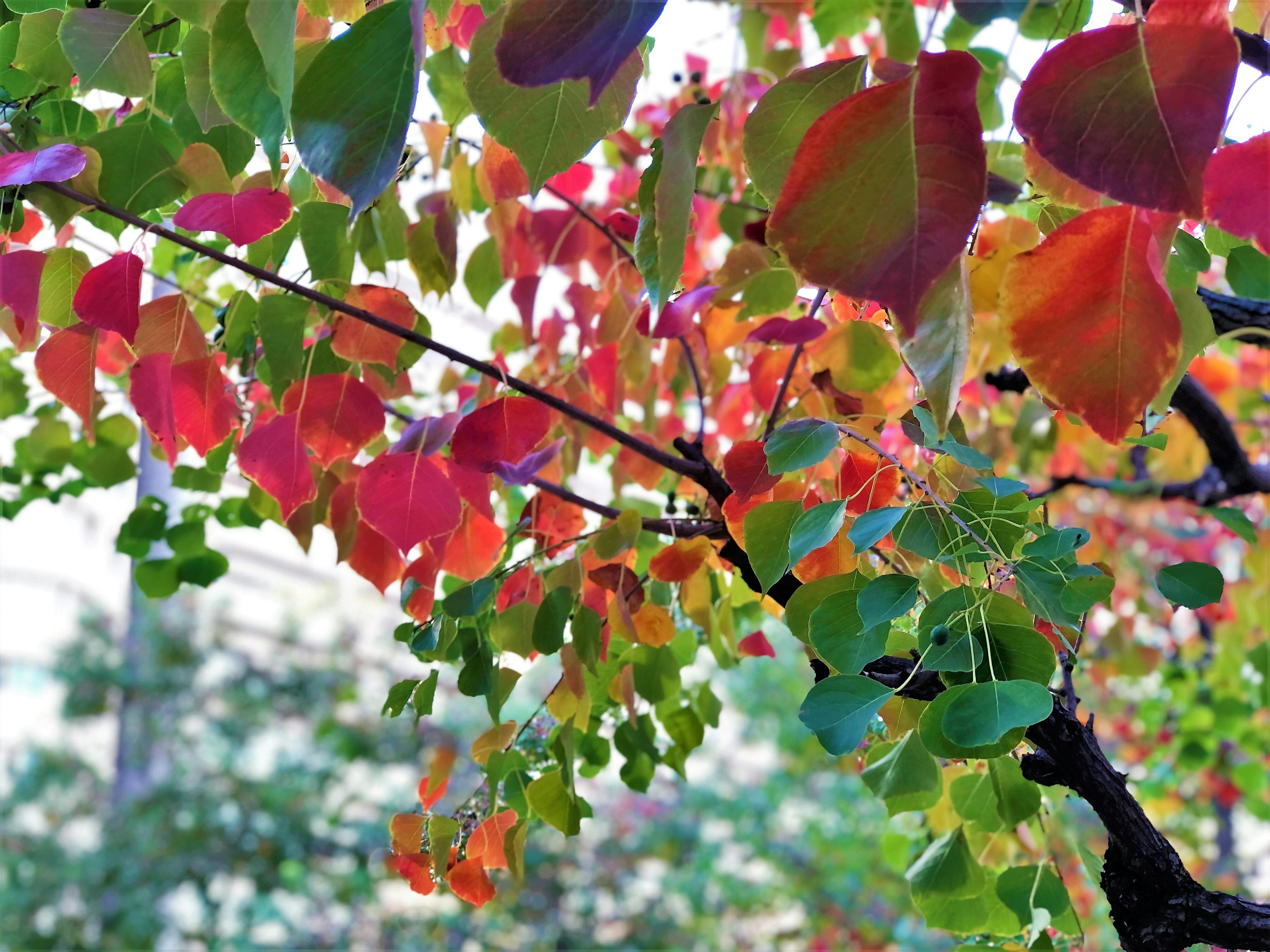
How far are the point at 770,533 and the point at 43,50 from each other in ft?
1.58

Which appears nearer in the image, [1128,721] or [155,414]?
[155,414]

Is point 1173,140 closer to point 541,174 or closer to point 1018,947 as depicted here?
point 541,174

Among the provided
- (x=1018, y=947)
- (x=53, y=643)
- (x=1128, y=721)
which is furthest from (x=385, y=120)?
(x=53, y=643)

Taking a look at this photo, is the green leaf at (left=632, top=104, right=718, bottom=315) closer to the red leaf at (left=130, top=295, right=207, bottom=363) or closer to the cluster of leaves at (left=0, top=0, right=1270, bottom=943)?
the cluster of leaves at (left=0, top=0, right=1270, bottom=943)

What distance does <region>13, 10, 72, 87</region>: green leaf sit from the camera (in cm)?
56

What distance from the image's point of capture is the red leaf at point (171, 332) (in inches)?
24.3

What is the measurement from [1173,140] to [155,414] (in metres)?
0.51

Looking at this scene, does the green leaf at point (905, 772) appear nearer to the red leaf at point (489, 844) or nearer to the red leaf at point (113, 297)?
the red leaf at point (489, 844)

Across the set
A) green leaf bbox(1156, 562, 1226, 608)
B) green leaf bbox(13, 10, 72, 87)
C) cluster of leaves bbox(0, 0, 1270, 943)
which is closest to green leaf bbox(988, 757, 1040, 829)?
A: cluster of leaves bbox(0, 0, 1270, 943)

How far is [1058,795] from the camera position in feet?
2.81

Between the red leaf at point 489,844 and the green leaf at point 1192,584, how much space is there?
42 centimetres

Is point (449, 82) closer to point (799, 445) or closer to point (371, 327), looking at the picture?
point (371, 327)

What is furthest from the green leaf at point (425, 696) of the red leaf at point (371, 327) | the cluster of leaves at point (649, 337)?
the red leaf at point (371, 327)

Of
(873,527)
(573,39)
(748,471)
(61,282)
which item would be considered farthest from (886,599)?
(61,282)
